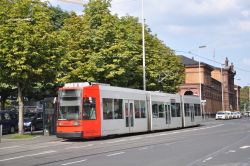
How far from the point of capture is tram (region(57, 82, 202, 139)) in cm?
2777

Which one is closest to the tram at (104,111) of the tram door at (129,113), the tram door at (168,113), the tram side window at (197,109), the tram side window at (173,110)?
the tram door at (129,113)

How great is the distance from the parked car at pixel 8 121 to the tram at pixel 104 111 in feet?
37.6

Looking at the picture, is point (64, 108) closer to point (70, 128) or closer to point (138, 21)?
Result: point (70, 128)

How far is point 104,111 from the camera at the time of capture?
2900 centimetres

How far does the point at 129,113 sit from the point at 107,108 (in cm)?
330

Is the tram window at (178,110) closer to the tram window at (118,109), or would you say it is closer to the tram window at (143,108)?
the tram window at (143,108)

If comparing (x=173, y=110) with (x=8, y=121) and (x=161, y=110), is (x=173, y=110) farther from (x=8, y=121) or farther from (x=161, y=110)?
(x=8, y=121)

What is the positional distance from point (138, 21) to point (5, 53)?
28.0 metres

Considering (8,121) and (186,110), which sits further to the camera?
(186,110)

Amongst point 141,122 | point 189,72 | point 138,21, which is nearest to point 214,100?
point 189,72

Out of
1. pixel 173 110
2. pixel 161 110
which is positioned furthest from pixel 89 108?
pixel 173 110

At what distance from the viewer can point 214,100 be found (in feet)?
423

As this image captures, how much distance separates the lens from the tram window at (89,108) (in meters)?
27.9

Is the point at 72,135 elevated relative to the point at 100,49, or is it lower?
lower
